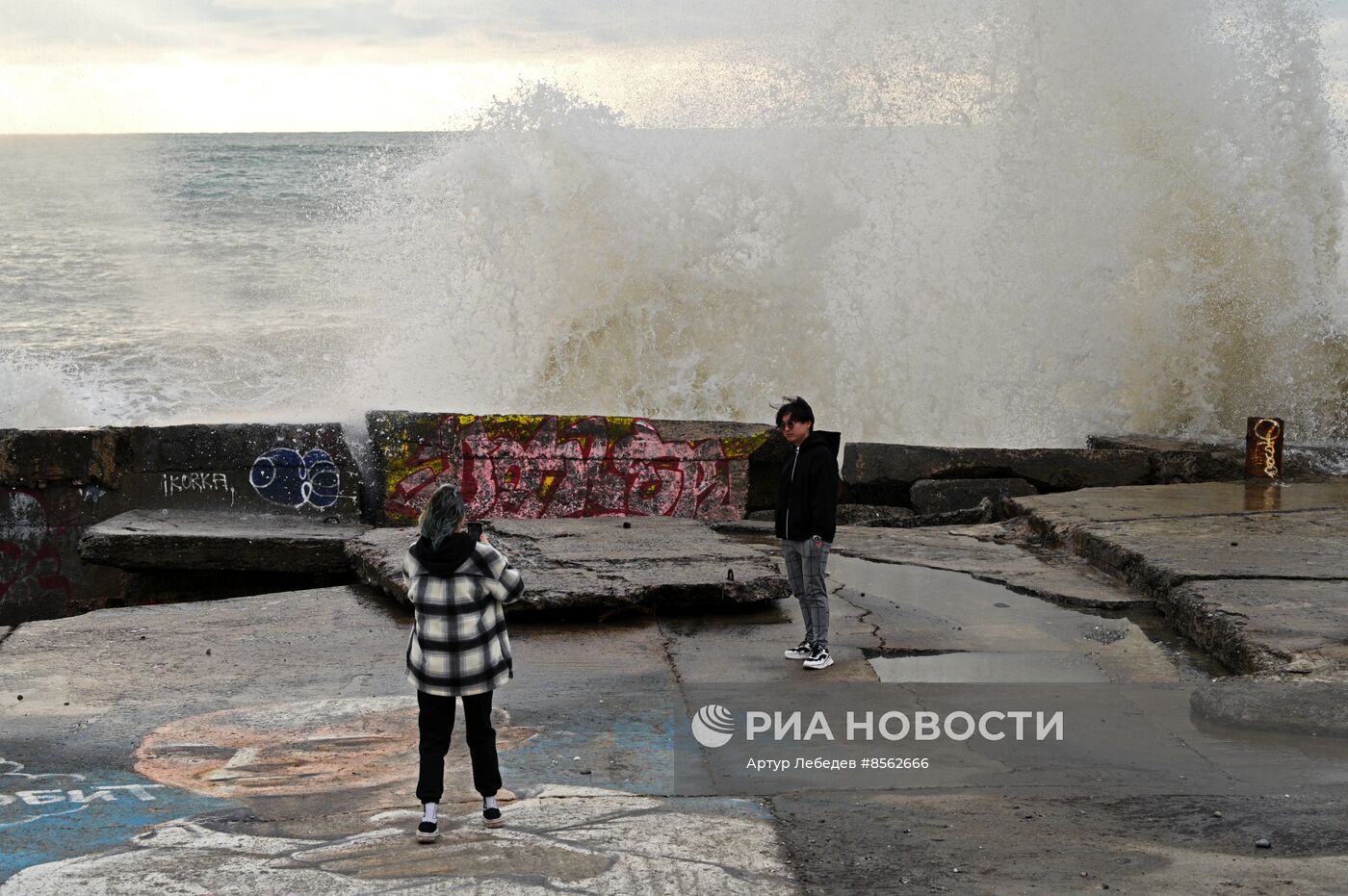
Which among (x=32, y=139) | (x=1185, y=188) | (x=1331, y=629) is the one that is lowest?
(x=1331, y=629)

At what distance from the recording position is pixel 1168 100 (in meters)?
12.4

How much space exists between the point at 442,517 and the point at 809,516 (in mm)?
2047

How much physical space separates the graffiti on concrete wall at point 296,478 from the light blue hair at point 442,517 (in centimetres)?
463

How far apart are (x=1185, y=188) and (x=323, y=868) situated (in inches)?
424

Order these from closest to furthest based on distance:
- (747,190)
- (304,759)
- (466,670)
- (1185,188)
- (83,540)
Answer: (466,670) < (304,759) < (83,540) < (1185,188) < (747,190)

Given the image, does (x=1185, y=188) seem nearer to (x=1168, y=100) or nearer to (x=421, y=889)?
(x=1168, y=100)

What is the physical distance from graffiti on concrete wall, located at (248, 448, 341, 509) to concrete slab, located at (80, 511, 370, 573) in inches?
20.6

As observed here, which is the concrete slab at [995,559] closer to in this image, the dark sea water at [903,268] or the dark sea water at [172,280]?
the dark sea water at [903,268]

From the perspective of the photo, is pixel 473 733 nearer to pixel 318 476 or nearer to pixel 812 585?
pixel 812 585

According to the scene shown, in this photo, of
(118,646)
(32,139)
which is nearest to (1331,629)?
(118,646)

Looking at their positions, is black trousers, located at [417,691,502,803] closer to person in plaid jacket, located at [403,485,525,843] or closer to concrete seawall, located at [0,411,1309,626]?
person in plaid jacket, located at [403,485,525,843]

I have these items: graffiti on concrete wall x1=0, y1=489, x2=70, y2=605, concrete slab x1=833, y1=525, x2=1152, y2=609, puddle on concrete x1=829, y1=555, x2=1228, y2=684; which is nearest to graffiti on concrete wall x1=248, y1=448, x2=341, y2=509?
graffiti on concrete wall x1=0, y1=489, x2=70, y2=605

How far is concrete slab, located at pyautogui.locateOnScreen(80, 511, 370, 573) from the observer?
7.47m

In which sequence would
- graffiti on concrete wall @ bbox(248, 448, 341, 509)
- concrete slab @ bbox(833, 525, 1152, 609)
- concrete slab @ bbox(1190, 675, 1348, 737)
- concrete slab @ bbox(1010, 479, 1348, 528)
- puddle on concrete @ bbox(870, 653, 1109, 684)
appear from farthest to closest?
graffiti on concrete wall @ bbox(248, 448, 341, 509) → concrete slab @ bbox(1010, 479, 1348, 528) → concrete slab @ bbox(833, 525, 1152, 609) → puddle on concrete @ bbox(870, 653, 1109, 684) → concrete slab @ bbox(1190, 675, 1348, 737)
